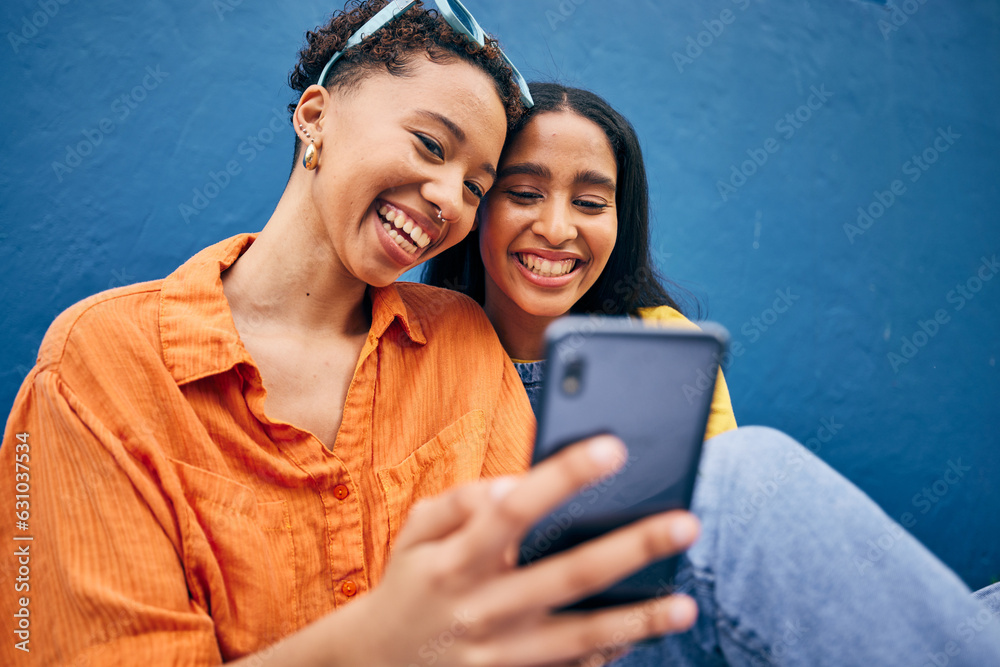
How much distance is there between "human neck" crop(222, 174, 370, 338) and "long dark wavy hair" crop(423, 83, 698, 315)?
53 centimetres

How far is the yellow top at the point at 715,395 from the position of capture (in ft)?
4.49

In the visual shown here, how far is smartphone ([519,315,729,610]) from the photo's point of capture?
1.82 feet

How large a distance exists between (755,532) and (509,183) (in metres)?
0.86

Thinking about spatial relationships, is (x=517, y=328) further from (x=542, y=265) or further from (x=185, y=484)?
(x=185, y=484)

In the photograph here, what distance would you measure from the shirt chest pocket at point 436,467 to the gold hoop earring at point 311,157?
52cm

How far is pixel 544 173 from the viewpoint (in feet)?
4.13

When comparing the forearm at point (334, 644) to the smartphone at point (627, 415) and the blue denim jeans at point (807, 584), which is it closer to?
the smartphone at point (627, 415)

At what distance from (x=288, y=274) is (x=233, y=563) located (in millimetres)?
472

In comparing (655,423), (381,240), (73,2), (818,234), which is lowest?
(655,423)

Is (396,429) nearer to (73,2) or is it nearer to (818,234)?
(73,2)

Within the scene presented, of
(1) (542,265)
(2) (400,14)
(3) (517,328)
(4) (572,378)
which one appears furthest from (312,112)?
(4) (572,378)

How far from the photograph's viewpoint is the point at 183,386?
865mm

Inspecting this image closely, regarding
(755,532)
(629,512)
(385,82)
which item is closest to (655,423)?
(629,512)

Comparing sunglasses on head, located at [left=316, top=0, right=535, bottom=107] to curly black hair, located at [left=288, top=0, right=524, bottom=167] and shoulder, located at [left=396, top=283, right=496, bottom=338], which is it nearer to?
curly black hair, located at [left=288, top=0, right=524, bottom=167]
